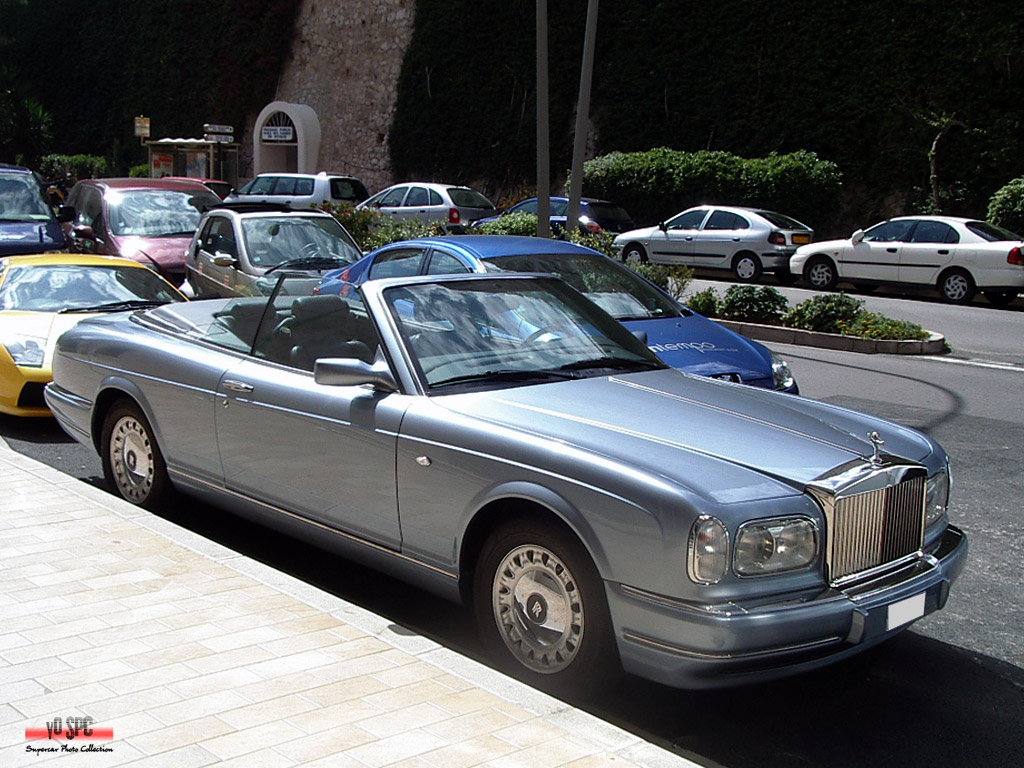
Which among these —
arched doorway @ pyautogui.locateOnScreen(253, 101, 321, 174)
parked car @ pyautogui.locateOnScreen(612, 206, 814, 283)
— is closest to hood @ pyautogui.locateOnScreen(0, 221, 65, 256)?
parked car @ pyautogui.locateOnScreen(612, 206, 814, 283)

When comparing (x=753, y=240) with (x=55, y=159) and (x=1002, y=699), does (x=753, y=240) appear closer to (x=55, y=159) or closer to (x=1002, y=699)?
(x=1002, y=699)

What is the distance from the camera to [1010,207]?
69.8ft

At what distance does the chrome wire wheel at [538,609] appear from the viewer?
13.0ft

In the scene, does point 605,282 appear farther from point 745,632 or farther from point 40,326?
point 745,632

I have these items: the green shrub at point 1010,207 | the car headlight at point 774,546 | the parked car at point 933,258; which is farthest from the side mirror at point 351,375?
the green shrub at point 1010,207

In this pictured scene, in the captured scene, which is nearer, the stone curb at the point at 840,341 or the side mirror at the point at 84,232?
the stone curb at the point at 840,341

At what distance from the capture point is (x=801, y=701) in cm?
421

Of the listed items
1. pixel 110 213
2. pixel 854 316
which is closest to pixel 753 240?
pixel 854 316

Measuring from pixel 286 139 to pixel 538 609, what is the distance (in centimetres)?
3902

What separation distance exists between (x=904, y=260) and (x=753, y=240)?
3.47 m

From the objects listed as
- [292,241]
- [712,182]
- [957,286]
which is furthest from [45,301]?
[712,182]

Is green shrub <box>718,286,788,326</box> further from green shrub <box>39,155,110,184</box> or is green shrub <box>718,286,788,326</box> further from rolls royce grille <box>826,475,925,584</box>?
green shrub <box>39,155,110,184</box>

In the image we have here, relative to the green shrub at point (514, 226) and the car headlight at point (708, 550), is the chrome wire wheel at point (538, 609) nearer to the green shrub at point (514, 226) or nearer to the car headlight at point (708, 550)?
the car headlight at point (708, 550)

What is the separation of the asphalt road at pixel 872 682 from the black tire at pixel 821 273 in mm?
13004
